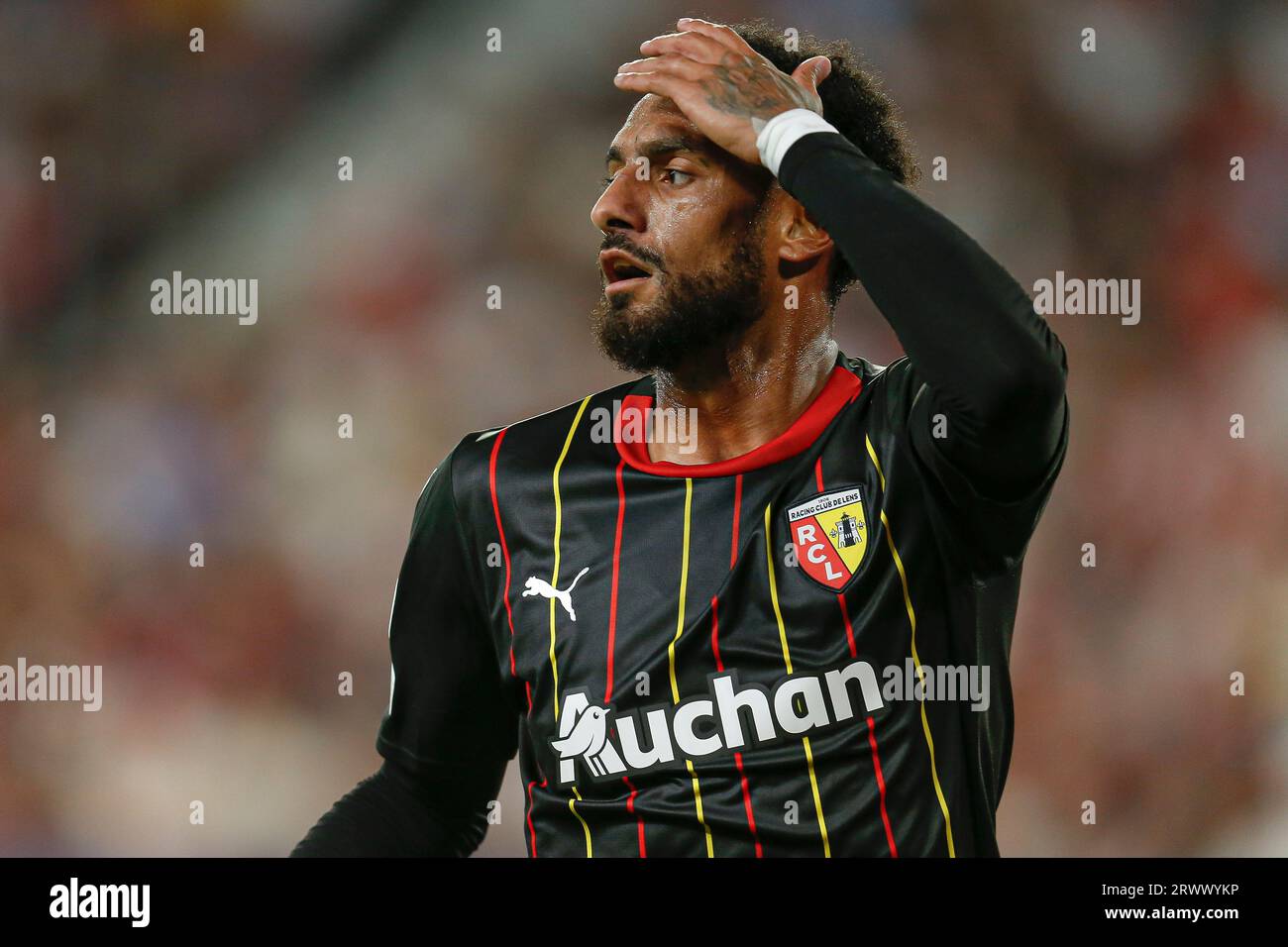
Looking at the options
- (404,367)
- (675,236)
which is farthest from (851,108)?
(404,367)

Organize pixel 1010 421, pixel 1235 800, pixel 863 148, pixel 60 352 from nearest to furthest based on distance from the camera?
pixel 1010 421, pixel 863 148, pixel 1235 800, pixel 60 352

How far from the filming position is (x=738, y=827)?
1.75 m

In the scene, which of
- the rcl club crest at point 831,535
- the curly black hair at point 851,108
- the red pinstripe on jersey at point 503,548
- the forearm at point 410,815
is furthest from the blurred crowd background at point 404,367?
the rcl club crest at point 831,535

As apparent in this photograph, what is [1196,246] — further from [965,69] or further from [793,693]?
[793,693]

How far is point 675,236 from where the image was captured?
2002mm

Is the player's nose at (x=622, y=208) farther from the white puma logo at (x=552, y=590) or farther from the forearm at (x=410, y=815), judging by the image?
the forearm at (x=410, y=815)

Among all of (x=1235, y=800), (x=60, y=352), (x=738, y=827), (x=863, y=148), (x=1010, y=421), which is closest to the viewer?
(x=1010, y=421)

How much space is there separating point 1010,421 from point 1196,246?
2758 millimetres

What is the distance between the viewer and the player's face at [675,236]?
2.00m

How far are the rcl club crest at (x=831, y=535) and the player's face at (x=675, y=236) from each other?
1.13ft

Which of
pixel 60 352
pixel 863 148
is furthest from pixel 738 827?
pixel 60 352

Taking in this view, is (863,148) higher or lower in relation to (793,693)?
higher

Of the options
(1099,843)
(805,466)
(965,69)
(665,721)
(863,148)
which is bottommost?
(1099,843)

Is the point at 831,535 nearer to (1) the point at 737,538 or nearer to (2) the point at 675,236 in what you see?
(1) the point at 737,538
